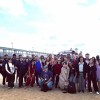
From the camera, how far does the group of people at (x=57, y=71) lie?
10500 millimetres

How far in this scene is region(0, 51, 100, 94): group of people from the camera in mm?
10500

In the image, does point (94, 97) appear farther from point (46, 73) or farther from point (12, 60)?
point (12, 60)

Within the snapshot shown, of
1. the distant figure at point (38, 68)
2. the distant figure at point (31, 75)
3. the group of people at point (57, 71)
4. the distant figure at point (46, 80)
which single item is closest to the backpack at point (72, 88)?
the group of people at point (57, 71)

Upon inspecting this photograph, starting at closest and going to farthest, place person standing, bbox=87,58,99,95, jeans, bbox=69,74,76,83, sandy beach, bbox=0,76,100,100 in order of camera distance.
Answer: sandy beach, bbox=0,76,100,100
person standing, bbox=87,58,99,95
jeans, bbox=69,74,76,83

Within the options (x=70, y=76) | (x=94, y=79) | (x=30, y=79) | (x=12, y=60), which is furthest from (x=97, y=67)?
(x=12, y=60)

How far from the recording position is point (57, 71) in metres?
11.2

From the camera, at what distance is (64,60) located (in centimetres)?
1117

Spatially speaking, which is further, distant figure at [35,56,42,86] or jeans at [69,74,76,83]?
distant figure at [35,56,42,86]

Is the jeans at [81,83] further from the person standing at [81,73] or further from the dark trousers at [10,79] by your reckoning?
the dark trousers at [10,79]

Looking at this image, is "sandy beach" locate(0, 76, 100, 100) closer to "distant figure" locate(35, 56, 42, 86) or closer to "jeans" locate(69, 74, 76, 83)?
"jeans" locate(69, 74, 76, 83)

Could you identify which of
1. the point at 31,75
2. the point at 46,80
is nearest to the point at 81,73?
the point at 46,80

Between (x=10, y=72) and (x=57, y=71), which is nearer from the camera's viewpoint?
(x=57, y=71)

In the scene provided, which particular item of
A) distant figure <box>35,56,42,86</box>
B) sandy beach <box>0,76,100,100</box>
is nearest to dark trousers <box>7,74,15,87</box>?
sandy beach <box>0,76,100,100</box>

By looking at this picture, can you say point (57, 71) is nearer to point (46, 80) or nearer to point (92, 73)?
point (46, 80)
